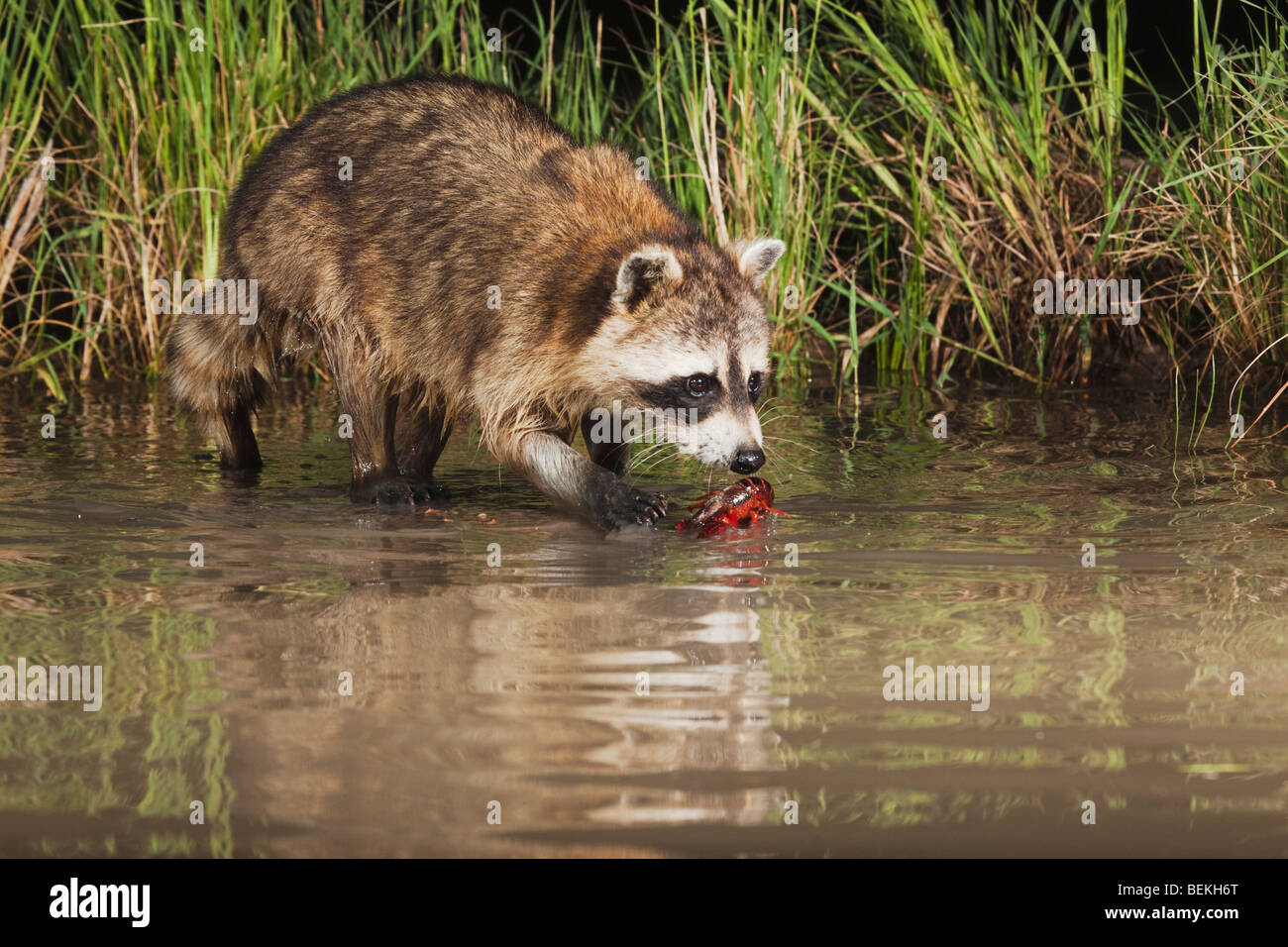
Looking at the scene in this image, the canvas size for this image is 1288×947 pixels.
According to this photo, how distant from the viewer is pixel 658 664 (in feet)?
10.7

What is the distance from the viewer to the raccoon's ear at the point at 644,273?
4824 millimetres

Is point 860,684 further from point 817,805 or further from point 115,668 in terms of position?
point 115,668

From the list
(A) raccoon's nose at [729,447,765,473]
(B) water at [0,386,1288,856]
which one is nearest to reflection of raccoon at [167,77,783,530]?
(A) raccoon's nose at [729,447,765,473]

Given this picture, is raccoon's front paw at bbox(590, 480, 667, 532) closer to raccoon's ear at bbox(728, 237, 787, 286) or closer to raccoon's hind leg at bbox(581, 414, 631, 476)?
raccoon's hind leg at bbox(581, 414, 631, 476)

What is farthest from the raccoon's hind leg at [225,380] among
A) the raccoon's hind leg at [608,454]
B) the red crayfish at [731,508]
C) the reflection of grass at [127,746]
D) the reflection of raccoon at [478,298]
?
the reflection of grass at [127,746]

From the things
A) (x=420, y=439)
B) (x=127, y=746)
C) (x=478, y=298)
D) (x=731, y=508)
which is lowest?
(x=127, y=746)

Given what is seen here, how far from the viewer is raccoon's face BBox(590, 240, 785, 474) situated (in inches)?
192

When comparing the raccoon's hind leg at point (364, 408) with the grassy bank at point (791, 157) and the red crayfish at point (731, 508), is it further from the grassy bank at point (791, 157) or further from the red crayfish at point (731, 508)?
the grassy bank at point (791, 157)

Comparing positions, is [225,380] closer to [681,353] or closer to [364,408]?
[364,408]

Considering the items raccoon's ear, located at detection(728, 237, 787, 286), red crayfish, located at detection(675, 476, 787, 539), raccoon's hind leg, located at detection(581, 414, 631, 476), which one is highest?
raccoon's ear, located at detection(728, 237, 787, 286)

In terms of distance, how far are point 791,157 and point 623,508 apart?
3182 millimetres

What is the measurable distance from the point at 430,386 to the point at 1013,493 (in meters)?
1.74

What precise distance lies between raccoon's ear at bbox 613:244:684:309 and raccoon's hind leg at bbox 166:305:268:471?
4.66 feet

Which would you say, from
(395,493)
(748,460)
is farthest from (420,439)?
(748,460)
